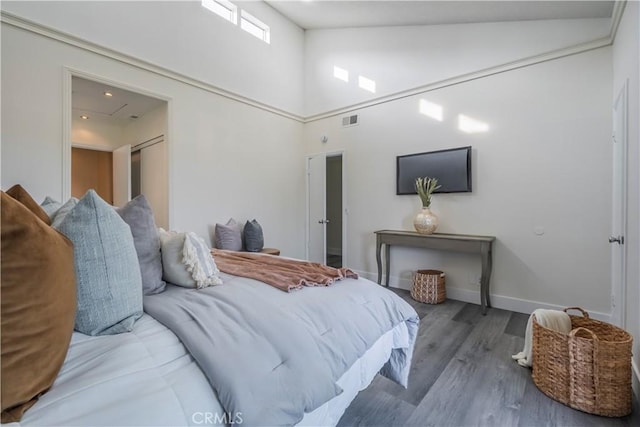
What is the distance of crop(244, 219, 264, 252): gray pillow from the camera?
13.3ft

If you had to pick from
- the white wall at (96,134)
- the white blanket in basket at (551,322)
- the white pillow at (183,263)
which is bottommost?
the white blanket in basket at (551,322)

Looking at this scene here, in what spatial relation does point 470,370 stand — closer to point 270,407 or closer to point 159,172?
point 270,407

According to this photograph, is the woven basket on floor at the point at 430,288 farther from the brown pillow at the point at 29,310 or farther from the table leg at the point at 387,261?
the brown pillow at the point at 29,310

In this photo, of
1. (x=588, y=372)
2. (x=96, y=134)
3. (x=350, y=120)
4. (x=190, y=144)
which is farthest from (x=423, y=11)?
(x=96, y=134)

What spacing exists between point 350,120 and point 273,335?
4.08 metres

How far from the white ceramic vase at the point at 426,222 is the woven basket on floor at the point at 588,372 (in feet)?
5.89

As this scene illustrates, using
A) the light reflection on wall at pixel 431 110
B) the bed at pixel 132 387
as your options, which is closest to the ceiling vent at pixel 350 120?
the light reflection on wall at pixel 431 110

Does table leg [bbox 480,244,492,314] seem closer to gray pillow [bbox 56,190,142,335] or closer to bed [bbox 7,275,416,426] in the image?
bed [bbox 7,275,416,426]

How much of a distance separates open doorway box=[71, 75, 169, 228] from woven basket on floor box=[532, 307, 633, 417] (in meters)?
3.78

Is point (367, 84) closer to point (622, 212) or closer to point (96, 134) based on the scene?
point (622, 212)

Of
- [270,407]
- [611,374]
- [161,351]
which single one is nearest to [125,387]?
[161,351]

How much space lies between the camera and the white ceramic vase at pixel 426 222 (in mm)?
3521

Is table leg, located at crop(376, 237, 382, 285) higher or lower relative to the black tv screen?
lower

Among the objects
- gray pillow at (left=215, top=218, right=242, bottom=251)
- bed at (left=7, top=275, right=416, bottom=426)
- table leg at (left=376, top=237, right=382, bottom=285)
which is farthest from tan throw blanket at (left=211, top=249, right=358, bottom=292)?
table leg at (left=376, top=237, right=382, bottom=285)
